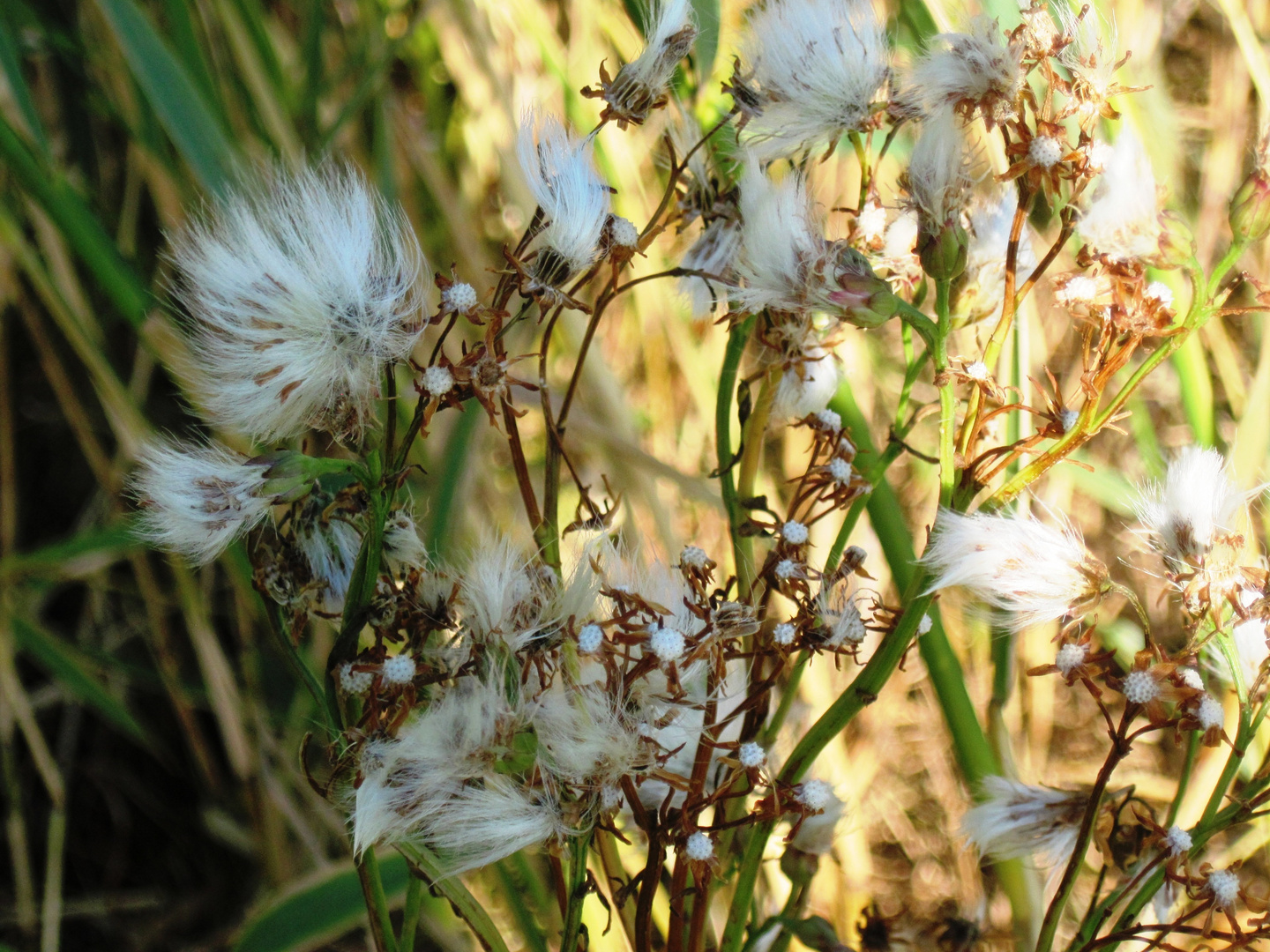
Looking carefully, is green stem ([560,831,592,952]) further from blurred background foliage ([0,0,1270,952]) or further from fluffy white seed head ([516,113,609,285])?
blurred background foliage ([0,0,1270,952])

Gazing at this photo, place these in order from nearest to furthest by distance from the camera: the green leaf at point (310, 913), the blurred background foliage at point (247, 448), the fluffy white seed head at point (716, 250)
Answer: the fluffy white seed head at point (716, 250), the green leaf at point (310, 913), the blurred background foliage at point (247, 448)

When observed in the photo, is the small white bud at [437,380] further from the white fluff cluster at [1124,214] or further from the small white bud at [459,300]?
the white fluff cluster at [1124,214]

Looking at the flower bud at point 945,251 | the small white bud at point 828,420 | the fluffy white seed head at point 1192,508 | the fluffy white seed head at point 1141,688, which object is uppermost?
the flower bud at point 945,251

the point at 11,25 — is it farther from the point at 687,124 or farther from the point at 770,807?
the point at 770,807

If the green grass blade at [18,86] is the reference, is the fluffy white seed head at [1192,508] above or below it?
below

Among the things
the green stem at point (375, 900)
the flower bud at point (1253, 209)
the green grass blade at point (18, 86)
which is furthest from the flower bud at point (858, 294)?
the green grass blade at point (18, 86)

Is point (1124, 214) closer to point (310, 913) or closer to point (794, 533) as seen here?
point (794, 533)

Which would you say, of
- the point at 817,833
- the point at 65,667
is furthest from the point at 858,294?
the point at 65,667
